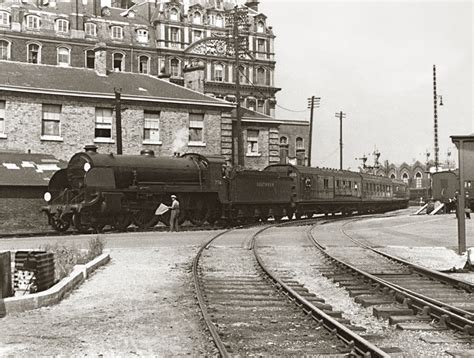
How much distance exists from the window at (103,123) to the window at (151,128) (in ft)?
6.20

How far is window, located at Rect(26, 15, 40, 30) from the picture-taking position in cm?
6175

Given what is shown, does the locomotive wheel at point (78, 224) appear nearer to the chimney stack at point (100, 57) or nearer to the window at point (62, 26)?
the chimney stack at point (100, 57)

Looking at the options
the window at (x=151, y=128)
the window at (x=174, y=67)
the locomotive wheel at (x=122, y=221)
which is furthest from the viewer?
the window at (x=174, y=67)

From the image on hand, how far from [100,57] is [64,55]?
93.6 ft

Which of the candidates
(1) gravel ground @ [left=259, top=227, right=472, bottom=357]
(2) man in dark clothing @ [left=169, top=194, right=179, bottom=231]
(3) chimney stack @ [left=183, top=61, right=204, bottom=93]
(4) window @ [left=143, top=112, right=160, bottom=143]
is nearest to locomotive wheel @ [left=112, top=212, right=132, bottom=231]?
(2) man in dark clothing @ [left=169, top=194, right=179, bottom=231]

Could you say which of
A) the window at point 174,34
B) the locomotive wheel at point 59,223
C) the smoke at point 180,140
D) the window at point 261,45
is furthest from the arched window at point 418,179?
the locomotive wheel at point 59,223

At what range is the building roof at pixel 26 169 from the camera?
24.5 metres

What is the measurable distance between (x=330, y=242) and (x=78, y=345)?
1323cm

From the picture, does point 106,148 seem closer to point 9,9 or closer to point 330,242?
point 330,242

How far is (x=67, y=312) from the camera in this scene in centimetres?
888

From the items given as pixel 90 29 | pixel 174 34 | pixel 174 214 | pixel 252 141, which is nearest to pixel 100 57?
pixel 252 141

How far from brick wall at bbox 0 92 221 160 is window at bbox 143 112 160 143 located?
0.23 m

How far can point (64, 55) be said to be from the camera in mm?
62750

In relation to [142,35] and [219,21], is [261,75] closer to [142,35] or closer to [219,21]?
[219,21]
